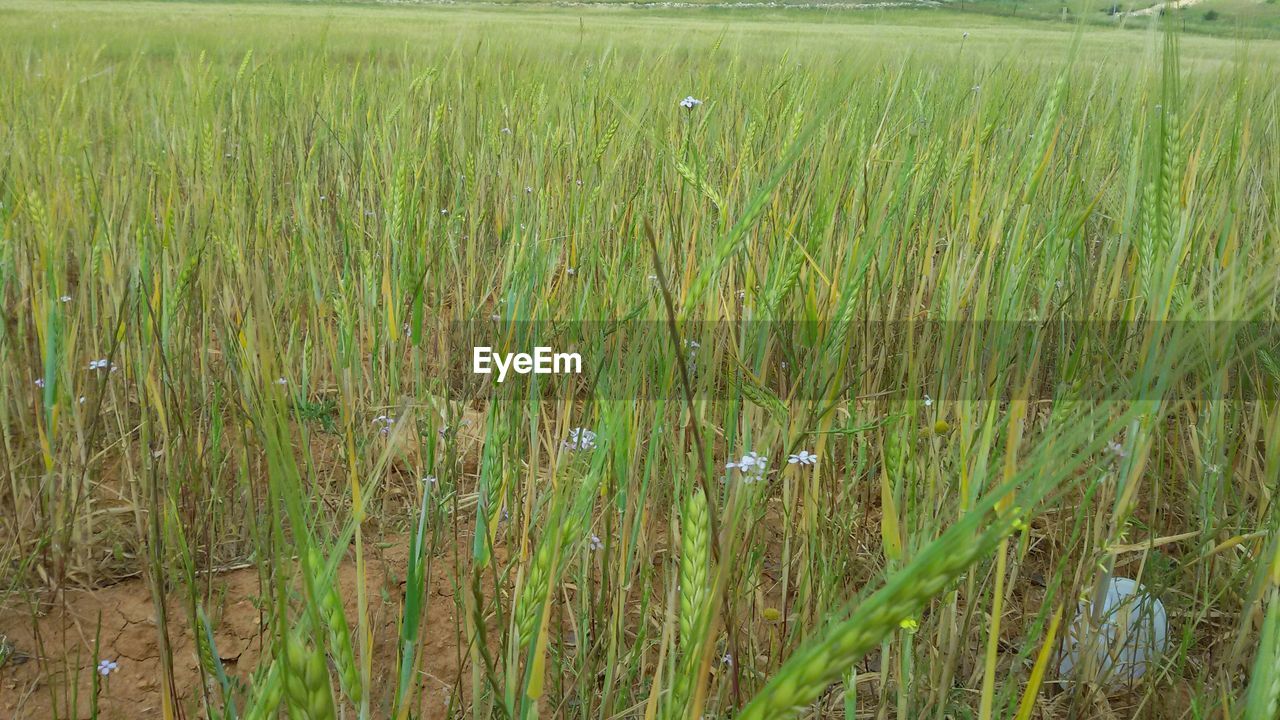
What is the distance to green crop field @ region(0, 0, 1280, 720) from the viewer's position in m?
0.66

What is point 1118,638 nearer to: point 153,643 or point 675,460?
point 675,460

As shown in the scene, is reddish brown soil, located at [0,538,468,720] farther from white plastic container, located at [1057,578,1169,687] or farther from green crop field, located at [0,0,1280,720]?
white plastic container, located at [1057,578,1169,687]

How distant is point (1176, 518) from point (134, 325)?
1.68m

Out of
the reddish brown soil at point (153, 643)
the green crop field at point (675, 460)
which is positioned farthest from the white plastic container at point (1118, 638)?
the reddish brown soil at point (153, 643)

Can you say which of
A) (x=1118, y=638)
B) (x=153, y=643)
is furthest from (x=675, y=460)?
(x=153, y=643)

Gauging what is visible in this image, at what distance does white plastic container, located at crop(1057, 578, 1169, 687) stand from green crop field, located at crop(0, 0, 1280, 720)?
10 millimetres

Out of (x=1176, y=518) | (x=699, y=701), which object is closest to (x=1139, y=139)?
(x=1176, y=518)

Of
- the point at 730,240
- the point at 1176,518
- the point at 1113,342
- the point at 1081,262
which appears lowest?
the point at 1176,518

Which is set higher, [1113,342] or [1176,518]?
[1113,342]

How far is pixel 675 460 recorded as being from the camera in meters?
1.08

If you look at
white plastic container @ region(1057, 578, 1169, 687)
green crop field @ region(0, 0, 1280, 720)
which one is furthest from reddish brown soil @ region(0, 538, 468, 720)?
white plastic container @ region(1057, 578, 1169, 687)

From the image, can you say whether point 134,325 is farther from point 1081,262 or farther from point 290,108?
point 290,108

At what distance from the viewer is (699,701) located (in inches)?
19.1

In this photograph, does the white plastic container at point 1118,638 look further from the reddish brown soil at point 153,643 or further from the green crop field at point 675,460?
the reddish brown soil at point 153,643
